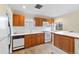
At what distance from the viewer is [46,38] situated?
5938 millimetres

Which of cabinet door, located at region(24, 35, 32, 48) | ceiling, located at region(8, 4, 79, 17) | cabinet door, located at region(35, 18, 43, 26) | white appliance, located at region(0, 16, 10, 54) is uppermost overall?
ceiling, located at region(8, 4, 79, 17)

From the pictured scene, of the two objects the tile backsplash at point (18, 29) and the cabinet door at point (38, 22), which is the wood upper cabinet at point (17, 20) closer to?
the tile backsplash at point (18, 29)

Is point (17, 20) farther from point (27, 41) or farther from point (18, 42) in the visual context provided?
point (27, 41)

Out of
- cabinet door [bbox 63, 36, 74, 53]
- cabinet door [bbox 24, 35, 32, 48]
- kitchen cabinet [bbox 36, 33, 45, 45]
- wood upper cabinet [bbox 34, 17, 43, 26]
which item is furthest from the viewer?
wood upper cabinet [bbox 34, 17, 43, 26]

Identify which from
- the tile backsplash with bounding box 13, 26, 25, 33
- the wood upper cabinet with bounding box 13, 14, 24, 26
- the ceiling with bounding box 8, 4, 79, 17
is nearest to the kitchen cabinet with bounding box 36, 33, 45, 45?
the tile backsplash with bounding box 13, 26, 25, 33

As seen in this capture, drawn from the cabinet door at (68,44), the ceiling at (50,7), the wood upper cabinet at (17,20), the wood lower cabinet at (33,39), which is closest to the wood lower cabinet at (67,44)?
the cabinet door at (68,44)

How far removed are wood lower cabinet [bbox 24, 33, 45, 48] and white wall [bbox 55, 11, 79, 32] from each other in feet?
5.69

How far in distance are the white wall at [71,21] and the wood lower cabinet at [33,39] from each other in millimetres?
1733

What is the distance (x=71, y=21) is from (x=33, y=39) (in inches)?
99.5

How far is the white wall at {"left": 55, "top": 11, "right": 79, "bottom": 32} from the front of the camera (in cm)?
503

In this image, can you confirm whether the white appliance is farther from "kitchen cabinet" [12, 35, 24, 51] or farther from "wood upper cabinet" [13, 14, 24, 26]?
"wood upper cabinet" [13, 14, 24, 26]

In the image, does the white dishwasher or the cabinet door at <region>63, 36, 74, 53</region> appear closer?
the cabinet door at <region>63, 36, 74, 53</region>

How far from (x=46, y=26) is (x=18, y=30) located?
2321 mm
